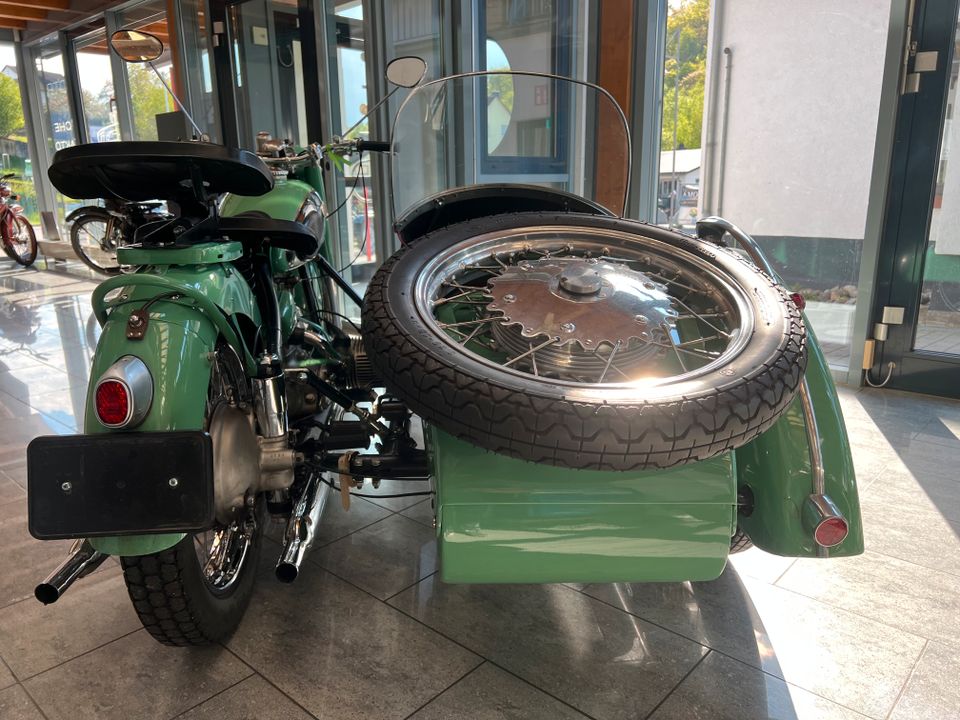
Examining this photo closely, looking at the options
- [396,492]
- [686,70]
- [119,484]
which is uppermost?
[686,70]

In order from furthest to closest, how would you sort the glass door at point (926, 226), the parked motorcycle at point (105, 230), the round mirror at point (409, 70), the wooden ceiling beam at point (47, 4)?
the wooden ceiling beam at point (47, 4) → the parked motorcycle at point (105, 230) → the glass door at point (926, 226) → the round mirror at point (409, 70)

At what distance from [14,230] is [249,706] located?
905 centimetres

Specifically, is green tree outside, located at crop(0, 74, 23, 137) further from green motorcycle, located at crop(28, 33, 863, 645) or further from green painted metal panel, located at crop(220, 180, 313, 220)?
green motorcycle, located at crop(28, 33, 863, 645)

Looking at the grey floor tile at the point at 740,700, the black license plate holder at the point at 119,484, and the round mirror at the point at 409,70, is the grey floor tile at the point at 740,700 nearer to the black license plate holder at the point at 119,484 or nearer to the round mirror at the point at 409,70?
the black license plate holder at the point at 119,484

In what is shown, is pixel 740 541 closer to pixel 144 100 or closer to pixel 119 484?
pixel 119 484


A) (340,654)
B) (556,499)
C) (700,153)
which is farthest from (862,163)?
(340,654)

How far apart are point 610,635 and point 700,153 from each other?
3.25 meters

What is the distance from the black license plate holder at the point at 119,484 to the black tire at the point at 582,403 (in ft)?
1.29

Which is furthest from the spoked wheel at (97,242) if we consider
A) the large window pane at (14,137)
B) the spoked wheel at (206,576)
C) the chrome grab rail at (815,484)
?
the large window pane at (14,137)

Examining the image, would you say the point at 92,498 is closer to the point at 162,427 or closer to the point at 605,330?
the point at 162,427

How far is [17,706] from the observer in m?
1.47

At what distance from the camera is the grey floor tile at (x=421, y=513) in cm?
231

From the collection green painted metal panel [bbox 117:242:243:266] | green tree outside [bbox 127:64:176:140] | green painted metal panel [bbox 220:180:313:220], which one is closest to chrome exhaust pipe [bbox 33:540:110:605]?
green painted metal panel [bbox 117:242:243:266]

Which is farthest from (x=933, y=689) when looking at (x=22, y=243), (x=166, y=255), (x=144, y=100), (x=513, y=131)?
(x=22, y=243)
